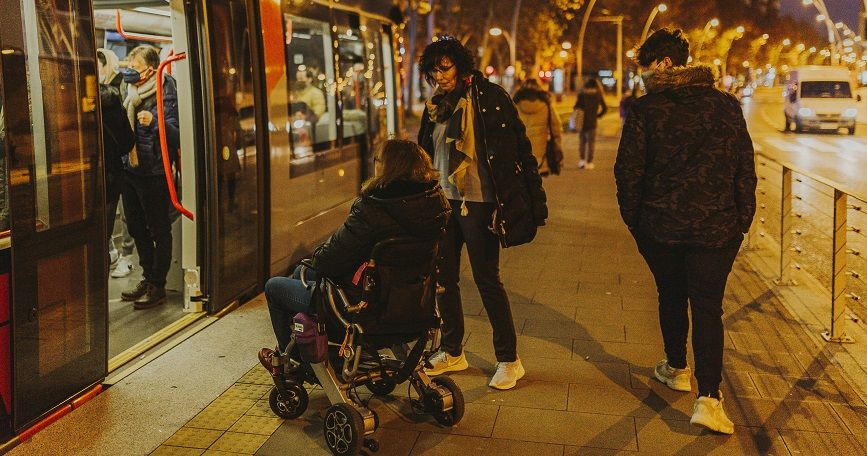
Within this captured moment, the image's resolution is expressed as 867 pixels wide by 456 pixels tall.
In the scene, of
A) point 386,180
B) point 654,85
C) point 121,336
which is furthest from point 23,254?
point 654,85

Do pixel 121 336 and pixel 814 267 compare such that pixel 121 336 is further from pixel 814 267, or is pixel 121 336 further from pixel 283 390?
pixel 814 267

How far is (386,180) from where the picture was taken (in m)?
4.29

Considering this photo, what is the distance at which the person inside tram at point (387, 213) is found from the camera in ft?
13.9

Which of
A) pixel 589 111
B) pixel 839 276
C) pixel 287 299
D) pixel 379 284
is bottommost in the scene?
pixel 839 276

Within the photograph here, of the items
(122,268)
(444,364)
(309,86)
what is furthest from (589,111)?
(444,364)

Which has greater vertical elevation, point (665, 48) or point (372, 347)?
point (665, 48)

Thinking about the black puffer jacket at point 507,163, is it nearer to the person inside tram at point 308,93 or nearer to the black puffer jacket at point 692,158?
the black puffer jacket at point 692,158

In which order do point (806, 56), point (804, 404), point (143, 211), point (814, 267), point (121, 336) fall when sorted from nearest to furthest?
point (804, 404), point (121, 336), point (143, 211), point (814, 267), point (806, 56)

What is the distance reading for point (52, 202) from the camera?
181 inches

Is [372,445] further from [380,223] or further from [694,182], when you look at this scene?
[694,182]

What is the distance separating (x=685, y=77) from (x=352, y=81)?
591 cm

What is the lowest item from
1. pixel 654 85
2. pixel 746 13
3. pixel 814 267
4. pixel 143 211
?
pixel 814 267

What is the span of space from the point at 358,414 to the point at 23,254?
164 cm

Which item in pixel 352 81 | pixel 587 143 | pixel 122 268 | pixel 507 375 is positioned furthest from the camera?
pixel 587 143
